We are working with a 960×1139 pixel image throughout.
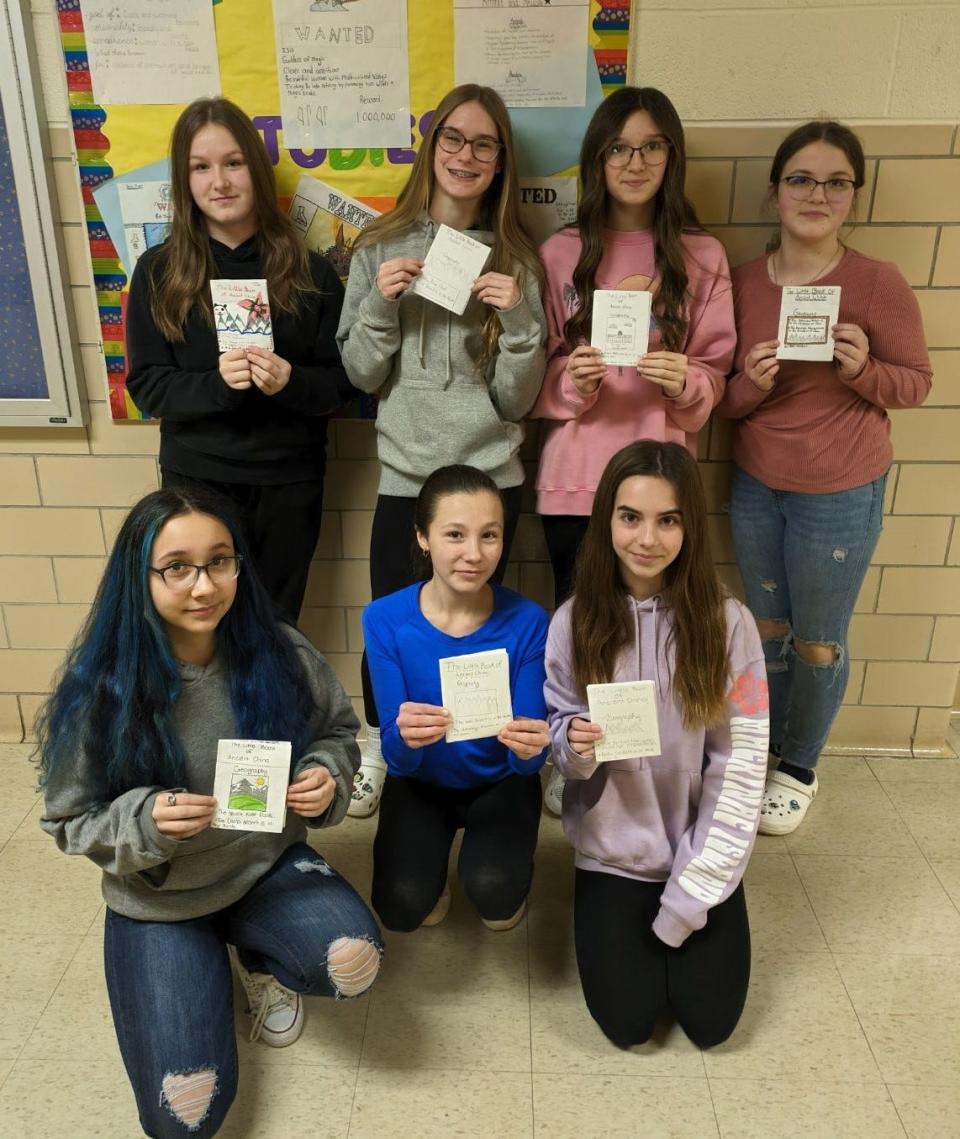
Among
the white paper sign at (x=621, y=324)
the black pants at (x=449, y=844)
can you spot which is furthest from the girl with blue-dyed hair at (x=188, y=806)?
the white paper sign at (x=621, y=324)

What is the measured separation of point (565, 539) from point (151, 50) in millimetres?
1601

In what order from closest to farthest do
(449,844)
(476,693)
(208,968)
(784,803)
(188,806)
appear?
1. (188,806)
2. (208,968)
3. (476,693)
4. (449,844)
5. (784,803)

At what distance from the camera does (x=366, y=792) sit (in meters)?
2.62

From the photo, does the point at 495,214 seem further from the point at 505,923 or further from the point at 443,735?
the point at 505,923

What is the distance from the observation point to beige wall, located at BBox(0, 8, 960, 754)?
2.37m

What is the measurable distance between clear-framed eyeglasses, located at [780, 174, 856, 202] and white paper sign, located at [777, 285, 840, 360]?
206 mm

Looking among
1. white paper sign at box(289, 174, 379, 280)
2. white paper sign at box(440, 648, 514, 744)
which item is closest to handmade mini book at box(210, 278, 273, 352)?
white paper sign at box(289, 174, 379, 280)

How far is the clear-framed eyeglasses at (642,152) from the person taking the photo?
217cm

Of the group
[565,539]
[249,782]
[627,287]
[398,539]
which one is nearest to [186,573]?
[249,782]

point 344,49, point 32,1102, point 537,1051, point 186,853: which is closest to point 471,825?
point 537,1051

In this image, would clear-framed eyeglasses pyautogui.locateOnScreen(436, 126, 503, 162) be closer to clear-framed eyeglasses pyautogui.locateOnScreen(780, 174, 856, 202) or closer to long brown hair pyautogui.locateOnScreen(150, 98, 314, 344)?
long brown hair pyautogui.locateOnScreen(150, 98, 314, 344)

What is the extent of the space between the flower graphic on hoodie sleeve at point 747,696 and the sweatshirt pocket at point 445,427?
0.81m

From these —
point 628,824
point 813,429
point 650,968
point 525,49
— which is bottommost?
point 650,968

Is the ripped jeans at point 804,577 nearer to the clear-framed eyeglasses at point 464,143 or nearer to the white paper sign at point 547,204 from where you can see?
the white paper sign at point 547,204
